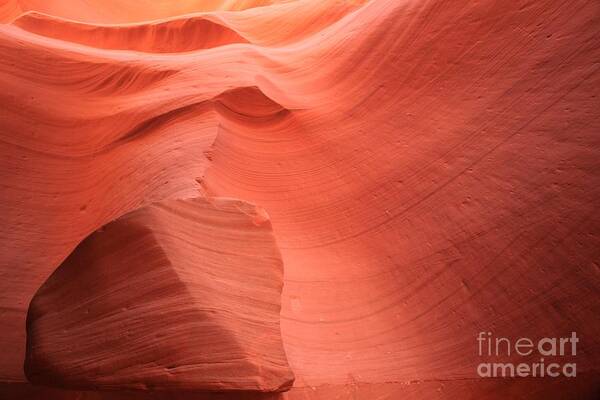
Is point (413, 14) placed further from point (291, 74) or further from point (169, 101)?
point (169, 101)

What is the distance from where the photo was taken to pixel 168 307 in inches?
65.7

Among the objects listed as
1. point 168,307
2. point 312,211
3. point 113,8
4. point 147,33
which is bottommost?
point 168,307

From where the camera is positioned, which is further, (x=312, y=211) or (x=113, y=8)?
(x=113, y=8)

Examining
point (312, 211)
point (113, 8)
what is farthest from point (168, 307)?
point (113, 8)

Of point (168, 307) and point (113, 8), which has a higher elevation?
point (113, 8)

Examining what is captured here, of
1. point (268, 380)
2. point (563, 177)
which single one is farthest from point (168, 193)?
point (563, 177)

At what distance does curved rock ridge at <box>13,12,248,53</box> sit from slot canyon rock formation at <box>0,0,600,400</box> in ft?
2.52

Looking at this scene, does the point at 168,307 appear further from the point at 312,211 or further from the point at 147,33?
the point at 147,33

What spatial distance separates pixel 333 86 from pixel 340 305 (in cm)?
132

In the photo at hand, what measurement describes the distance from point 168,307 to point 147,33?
2966 millimetres

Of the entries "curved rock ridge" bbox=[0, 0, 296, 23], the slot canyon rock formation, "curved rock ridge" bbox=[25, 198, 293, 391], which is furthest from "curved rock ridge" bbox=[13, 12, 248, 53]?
"curved rock ridge" bbox=[25, 198, 293, 391]

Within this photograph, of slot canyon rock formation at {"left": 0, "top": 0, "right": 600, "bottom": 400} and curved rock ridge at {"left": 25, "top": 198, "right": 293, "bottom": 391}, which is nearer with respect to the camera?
curved rock ridge at {"left": 25, "top": 198, "right": 293, "bottom": 391}

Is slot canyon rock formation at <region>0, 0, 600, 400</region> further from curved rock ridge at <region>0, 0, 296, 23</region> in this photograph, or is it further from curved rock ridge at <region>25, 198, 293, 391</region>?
curved rock ridge at <region>0, 0, 296, 23</region>

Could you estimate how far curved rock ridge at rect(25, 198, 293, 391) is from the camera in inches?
62.4
